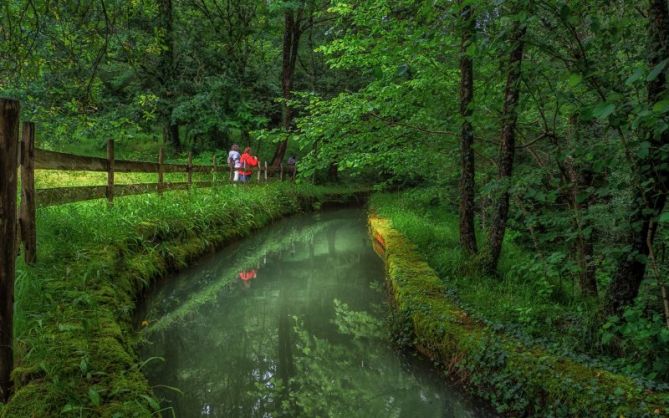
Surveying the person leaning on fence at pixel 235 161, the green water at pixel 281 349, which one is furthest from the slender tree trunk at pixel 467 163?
the person leaning on fence at pixel 235 161

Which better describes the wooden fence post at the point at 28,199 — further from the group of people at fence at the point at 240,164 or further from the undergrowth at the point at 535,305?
the group of people at fence at the point at 240,164

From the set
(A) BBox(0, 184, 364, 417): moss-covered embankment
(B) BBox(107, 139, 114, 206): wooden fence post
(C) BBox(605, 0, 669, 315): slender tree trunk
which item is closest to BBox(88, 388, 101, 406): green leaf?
(A) BBox(0, 184, 364, 417): moss-covered embankment

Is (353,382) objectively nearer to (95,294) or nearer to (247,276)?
(95,294)

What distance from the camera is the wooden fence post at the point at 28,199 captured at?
454 centimetres

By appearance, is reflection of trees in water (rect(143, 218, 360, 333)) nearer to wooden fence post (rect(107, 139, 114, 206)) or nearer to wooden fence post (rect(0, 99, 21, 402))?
wooden fence post (rect(107, 139, 114, 206))

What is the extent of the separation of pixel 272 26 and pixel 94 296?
18819mm

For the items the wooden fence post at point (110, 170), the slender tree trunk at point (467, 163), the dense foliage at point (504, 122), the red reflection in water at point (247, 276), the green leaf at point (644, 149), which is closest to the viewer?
the green leaf at point (644, 149)

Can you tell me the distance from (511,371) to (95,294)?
164 inches

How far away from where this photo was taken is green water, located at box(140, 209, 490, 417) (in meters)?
4.07

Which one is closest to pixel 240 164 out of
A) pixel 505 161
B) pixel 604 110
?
pixel 505 161

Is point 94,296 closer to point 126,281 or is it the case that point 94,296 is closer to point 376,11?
point 126,281

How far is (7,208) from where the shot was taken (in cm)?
258

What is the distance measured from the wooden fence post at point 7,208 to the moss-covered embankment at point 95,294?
18.8 inches

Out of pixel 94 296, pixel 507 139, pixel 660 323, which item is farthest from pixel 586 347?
pixel 94 296
